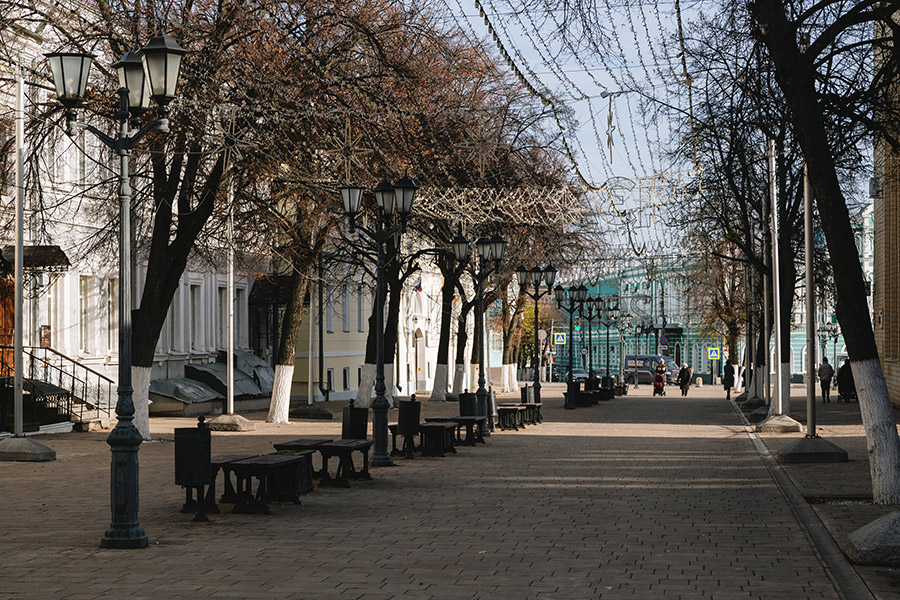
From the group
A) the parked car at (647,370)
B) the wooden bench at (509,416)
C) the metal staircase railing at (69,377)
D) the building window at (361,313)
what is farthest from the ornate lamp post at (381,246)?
the parked car at (647,370)

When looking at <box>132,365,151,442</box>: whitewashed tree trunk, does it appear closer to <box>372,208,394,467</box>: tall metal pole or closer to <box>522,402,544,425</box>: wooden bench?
<box>372,208,394,467</box>: tall metal pole

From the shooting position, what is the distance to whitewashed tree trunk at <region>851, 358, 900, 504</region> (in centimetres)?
1312

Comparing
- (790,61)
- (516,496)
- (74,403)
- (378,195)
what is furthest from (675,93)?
(74,403)

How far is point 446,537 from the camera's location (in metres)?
11.1

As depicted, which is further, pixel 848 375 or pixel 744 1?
pixel 848 375

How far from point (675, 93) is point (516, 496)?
788 cm

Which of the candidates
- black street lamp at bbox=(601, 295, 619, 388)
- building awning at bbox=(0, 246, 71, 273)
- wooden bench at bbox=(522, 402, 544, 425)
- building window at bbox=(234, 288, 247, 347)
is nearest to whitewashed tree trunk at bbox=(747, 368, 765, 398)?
black street lamp at bbox=(601, 295, 619, 388)

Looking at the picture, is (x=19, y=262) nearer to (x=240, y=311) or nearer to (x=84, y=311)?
(x=84, y=311)

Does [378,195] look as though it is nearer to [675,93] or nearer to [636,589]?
[675,93]

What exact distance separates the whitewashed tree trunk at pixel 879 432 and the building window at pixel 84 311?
2266 cm

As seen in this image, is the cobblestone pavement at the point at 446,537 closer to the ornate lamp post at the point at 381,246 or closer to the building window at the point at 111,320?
the ornate lamp post at the point at 381,246

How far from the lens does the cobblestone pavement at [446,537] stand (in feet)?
28.5

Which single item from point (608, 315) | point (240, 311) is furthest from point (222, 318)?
point (608, 315)

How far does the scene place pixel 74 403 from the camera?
92.4ft
